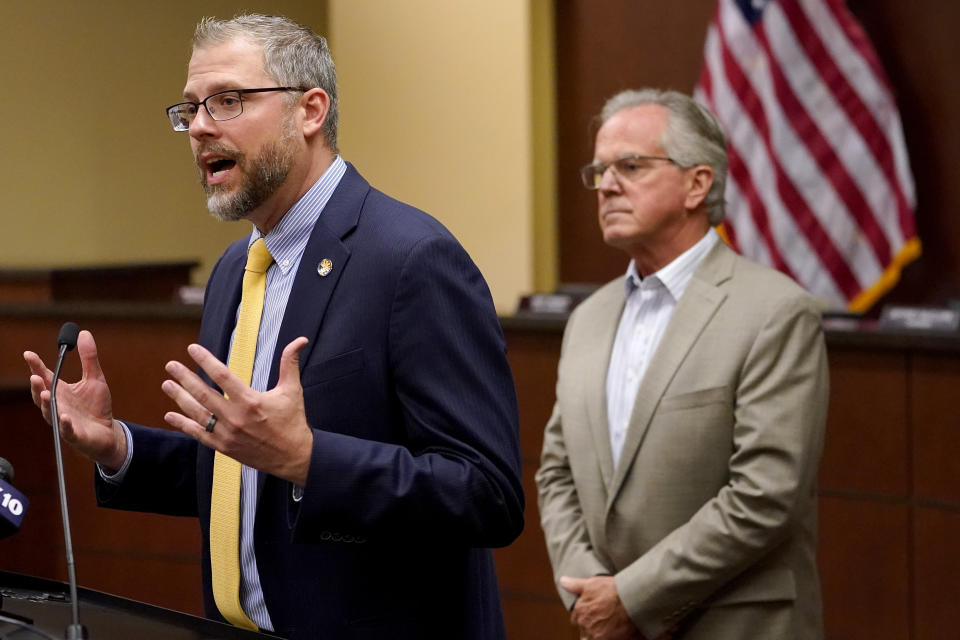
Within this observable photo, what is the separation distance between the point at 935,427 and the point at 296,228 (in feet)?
7.08

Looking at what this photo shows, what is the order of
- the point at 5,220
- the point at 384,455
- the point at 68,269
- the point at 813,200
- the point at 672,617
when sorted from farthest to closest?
the point at 5,220 < the point at 68,269 < the point at 813,200 < the point at 672,617 < the point at 384,455

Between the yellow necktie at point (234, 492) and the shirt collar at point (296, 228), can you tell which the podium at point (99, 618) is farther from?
the shirt collar at point (296, 228)

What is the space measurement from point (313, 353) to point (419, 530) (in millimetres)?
289

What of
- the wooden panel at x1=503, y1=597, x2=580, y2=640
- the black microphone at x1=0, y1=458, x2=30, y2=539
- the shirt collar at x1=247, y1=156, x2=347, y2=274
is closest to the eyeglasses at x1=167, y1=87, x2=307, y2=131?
the shirt collar at x1=247, y1=156, x2=347, y2=274

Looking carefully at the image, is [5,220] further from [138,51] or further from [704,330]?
[704,330]

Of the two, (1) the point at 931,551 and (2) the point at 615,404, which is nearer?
(2) the point at 615,404

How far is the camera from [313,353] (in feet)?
5.60

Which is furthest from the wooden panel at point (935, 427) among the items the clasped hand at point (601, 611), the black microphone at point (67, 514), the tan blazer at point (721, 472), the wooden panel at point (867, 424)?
the black microphone at point (67, 514)

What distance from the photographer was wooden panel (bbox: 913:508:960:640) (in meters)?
3.27

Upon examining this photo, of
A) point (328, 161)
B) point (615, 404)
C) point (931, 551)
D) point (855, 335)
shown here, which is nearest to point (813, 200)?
point (855, 335)

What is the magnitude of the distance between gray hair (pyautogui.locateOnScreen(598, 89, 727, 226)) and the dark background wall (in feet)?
6.77

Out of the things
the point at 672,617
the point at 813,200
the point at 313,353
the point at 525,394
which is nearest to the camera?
the point at 313,353

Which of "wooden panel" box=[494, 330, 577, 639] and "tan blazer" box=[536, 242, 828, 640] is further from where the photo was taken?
"wooden panel" box=[494, 330, 577, 639]

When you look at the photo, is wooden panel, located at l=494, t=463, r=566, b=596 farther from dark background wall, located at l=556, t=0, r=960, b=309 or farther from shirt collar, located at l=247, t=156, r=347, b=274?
shirt collar, located at l=247, t=156, r=347, b=274
